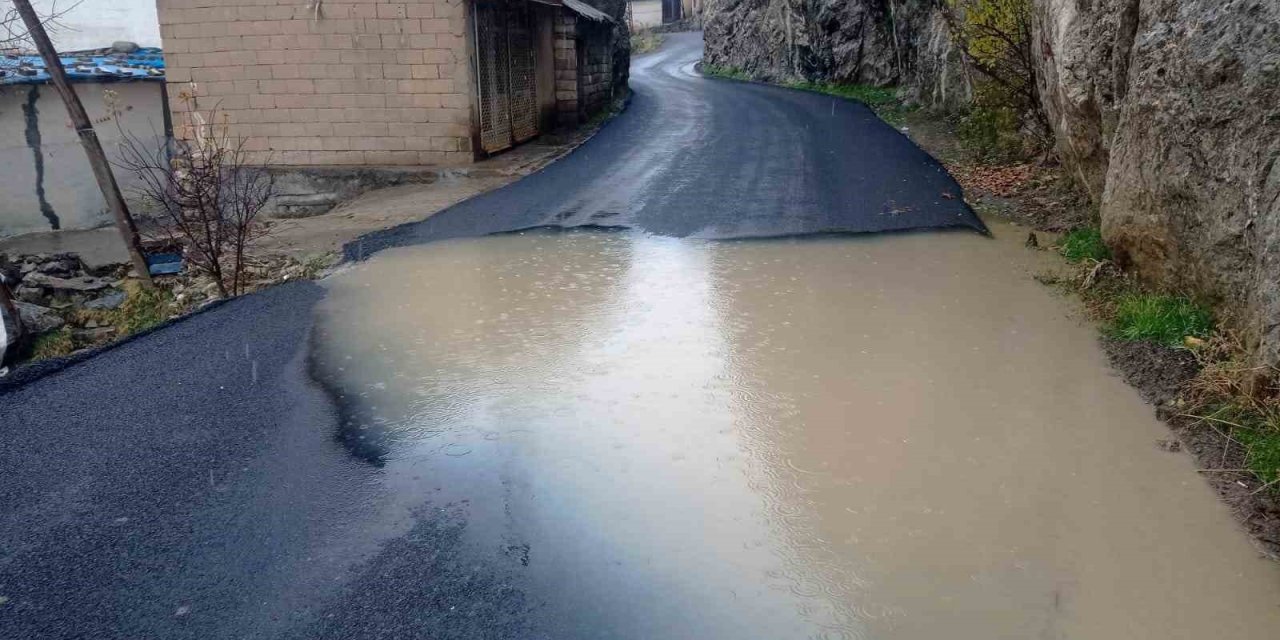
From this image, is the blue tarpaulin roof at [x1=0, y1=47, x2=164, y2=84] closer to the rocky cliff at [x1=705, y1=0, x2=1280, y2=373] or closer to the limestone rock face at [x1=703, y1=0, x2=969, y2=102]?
the rocky cliff at [x1=705, y1=0, x2=1280, y2=373]

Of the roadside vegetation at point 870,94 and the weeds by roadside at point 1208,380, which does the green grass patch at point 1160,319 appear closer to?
the weeds by roadside at point 1208,380

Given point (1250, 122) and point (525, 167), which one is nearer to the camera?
point (1250, 122)

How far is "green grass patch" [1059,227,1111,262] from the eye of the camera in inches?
307

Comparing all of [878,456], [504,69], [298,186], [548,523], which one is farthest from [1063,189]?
[298,186]

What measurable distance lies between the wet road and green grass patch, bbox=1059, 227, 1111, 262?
0.71 meters

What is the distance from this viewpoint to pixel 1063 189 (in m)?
10.3

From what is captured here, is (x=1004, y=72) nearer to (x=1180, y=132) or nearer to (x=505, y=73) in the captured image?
(x=1180, y=132)

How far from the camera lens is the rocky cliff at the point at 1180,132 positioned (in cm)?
515

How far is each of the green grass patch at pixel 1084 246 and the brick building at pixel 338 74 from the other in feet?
29.3

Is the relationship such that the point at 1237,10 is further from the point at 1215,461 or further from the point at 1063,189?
the point at 1063,189

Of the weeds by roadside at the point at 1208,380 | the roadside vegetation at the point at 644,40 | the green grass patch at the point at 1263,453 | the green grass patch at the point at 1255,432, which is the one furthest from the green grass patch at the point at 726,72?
the green grass patch at the point at 1263,453

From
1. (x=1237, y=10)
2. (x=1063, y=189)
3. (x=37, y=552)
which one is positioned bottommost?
(x=37, y=552)

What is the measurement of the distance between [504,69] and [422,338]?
1011 cm

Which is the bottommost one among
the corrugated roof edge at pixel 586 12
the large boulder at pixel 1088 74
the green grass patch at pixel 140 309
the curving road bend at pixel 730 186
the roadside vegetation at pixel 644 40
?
A: the green grass patch at pixel 140 309
